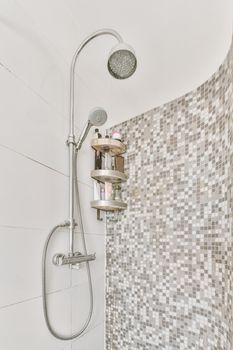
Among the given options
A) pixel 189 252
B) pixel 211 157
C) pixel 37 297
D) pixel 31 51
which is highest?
pixel 31 51

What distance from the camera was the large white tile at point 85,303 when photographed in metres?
1.38

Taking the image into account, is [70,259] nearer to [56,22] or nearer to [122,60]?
[122,60]

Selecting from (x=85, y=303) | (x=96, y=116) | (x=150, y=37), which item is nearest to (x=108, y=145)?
(x=96, y=116)

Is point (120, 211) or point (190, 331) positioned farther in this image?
point (120, 211)

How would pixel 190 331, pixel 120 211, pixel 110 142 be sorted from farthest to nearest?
pixel 120 211, pixel 110 142, pixel 190 331

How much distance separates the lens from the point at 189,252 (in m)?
1.31

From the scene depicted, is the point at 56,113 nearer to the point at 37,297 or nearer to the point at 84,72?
the point at 84,72

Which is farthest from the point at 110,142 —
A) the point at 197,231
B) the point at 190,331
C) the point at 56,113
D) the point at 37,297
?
the point at 190,331

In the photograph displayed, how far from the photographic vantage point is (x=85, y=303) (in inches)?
57.7

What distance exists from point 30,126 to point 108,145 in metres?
0.52

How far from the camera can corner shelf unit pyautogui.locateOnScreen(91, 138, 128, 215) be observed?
5.04ft

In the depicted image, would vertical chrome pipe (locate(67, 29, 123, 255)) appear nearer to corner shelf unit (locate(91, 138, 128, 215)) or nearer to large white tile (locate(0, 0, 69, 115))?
large white tile (locate(0, 0, 69, 115))

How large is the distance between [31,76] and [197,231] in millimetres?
1069

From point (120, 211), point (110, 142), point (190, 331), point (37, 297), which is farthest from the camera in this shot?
point (120, 211)
